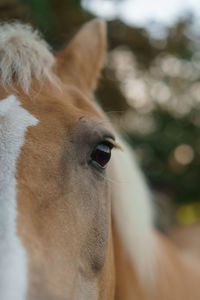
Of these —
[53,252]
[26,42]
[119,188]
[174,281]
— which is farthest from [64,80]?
[174,281]

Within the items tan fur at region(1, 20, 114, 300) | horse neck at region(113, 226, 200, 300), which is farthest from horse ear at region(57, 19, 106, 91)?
horse neck at region(113, 226, 200, 300)

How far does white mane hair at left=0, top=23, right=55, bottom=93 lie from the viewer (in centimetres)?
122

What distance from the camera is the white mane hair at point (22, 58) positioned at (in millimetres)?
1218

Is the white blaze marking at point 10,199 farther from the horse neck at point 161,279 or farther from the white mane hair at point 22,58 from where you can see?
the horse neck at point 161,279

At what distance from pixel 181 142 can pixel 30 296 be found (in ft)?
17.2

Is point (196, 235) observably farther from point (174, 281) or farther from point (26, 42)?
point (26, 42)

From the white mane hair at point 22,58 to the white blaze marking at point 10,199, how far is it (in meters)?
0.13

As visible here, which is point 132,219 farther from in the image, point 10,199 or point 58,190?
point 10,199

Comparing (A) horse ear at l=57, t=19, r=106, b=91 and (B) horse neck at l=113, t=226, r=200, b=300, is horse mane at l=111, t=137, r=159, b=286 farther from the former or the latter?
(A) horse ear at l=57, t=19, r=106, b=91

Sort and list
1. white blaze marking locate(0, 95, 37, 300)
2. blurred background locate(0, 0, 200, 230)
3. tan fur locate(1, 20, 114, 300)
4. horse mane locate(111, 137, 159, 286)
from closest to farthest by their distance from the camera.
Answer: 1. white blaze marking locate(0, 95, 37, 300)
2. tan fur locate(1, 20, 114, 300)
3. horse mane locate(111, 137, 159, 286)
4. blurred background locate(0, 0, 200, 230)

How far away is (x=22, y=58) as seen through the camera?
129cm

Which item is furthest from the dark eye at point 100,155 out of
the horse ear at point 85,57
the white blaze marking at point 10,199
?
the horse ear at point 85,57

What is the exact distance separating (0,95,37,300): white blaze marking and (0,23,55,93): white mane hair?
0.44 ft

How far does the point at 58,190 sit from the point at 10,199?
0.15 m
